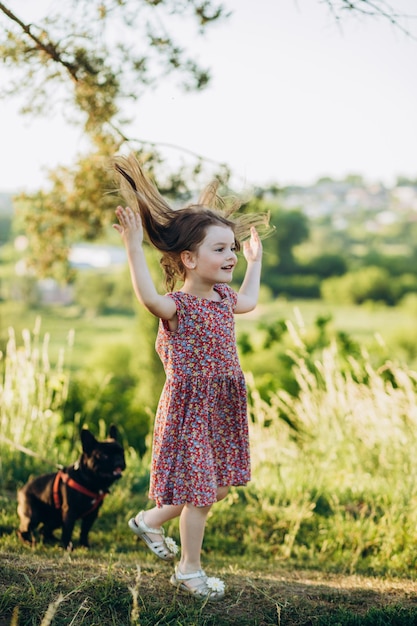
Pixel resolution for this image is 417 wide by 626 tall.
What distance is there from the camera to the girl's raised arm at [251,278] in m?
3.34

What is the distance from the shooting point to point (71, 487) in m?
3.72

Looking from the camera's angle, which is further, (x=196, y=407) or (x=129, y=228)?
(x=196, y=407)

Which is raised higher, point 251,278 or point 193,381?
point 251,278

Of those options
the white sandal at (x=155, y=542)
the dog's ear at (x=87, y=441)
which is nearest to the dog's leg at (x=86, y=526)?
the dog's ear at (x=87, y=441)

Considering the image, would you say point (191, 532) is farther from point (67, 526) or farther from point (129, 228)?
point (129, 228)

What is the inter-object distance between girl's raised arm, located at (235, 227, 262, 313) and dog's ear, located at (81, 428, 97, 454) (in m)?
1.02

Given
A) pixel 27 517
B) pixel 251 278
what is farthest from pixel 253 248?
pixel 27 517

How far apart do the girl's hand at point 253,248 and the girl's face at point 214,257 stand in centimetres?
42

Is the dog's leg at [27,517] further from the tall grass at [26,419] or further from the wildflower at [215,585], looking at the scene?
the wildflower at [215,585]

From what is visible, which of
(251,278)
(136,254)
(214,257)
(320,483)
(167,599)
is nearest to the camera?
(136,254)

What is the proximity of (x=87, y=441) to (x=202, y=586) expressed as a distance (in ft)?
3.37

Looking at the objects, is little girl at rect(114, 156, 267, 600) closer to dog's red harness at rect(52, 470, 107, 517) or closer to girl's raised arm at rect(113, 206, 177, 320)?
girl's raised arm at rect(113, 206, 177, 320)

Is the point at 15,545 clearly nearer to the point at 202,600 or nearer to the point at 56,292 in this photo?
the point at 202,600

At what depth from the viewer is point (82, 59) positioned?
15.4 ft
